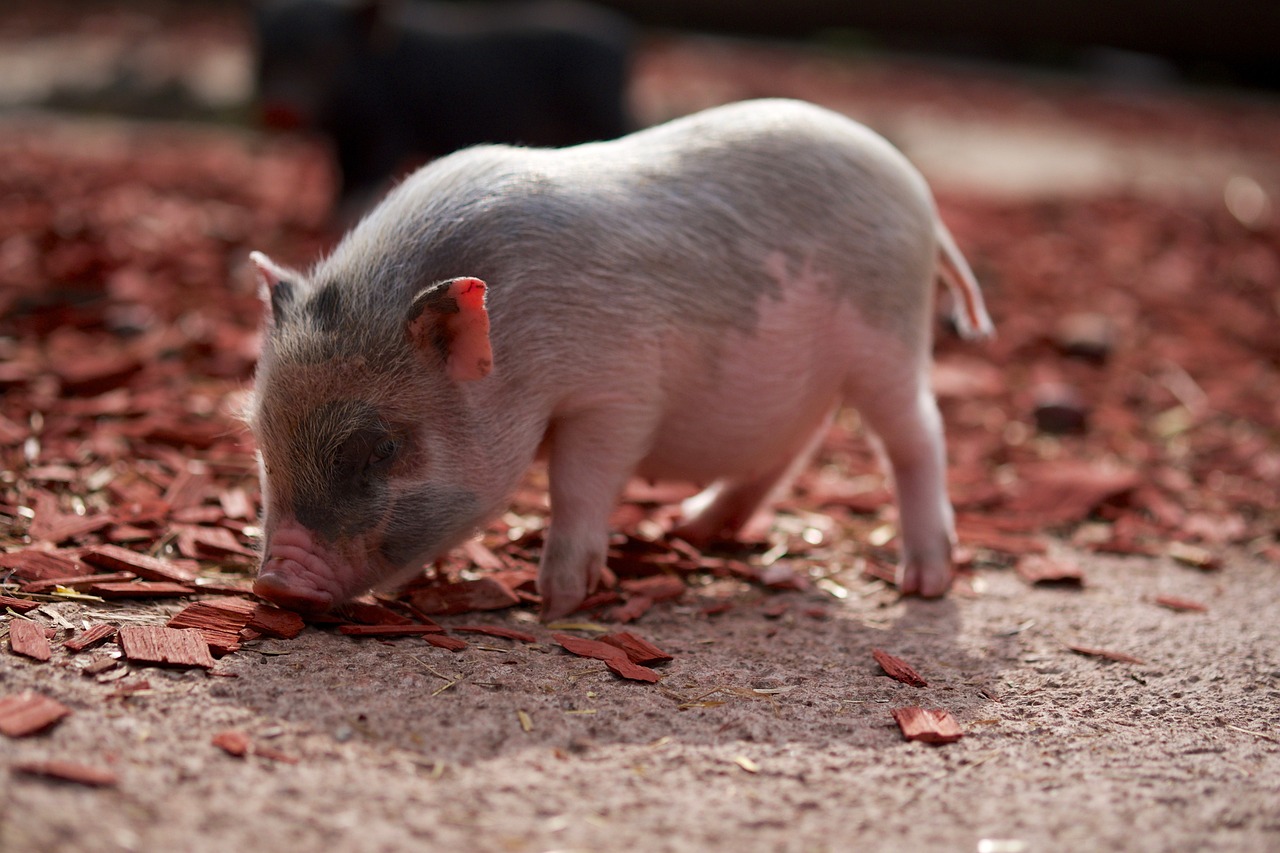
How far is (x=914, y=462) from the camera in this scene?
3932 millimetres

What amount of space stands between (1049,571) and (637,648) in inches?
62.6

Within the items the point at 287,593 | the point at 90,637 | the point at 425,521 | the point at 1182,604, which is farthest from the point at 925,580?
the point at 90,637

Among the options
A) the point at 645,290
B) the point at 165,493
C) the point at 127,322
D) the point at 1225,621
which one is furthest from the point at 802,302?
the point at 127,322

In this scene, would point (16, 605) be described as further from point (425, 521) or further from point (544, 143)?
point (544, 143)

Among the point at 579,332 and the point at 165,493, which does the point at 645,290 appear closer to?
the point at 579,332

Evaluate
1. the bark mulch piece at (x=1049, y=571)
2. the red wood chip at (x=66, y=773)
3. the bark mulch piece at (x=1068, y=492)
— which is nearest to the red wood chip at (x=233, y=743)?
the red wood chip at (x=66, y=773)

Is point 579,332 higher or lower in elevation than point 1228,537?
higher

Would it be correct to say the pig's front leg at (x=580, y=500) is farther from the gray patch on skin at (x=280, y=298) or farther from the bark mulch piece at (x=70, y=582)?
the bark mulch piece at (x=70, y=582)

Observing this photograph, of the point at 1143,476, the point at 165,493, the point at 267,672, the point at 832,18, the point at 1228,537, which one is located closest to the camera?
the point at 267,672

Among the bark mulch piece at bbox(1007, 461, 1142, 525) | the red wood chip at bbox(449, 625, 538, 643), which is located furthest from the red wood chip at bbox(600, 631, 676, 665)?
the bark mulch piece at bbox(1007, 461, 1142, 525)

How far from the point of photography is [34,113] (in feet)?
37.4

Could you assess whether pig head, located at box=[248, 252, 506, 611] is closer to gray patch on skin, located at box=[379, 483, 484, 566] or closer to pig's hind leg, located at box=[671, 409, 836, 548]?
gray patch on skin, located at box=[379, 483, 484, 566]

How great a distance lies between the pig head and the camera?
3029mm

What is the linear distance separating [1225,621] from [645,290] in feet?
6.29
